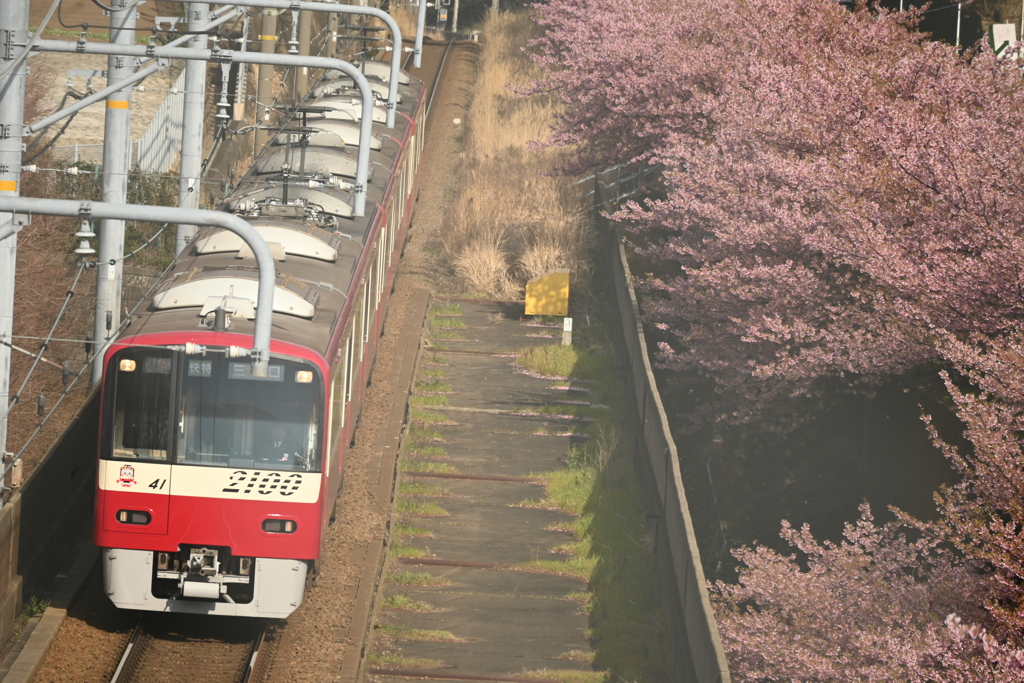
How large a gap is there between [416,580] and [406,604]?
0.49m

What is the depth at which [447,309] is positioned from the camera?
21078 mm

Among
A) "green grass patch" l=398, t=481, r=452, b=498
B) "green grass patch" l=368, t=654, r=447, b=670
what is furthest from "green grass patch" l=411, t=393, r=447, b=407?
"green grass patch" l=368, t=654, r=447, b=670

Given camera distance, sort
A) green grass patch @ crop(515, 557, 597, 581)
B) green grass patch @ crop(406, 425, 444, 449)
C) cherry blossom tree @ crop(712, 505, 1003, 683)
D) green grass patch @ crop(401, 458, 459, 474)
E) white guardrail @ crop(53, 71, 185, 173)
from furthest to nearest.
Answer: white guardrail @ crop(53, 71, 185, 173) < green grass patch @ crop(406, 425, 444, 449) < green grass patch @ crop(401, 458, 459, 474) < green grass patch @ crop(515, 557, 597, 581) < cherry blossom tree @ crop(712, 505, 1003, 683)

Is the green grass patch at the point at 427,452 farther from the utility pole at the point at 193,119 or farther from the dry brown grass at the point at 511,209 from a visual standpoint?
the dry brown grass at the point at 511,209

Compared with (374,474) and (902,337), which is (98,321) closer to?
(374,474)

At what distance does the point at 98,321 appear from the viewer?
13461 mm

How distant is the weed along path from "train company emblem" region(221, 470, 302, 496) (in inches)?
76.6

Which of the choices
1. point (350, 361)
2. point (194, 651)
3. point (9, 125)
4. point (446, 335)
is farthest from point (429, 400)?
point (9, 125)

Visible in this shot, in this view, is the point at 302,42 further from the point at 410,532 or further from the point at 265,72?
the point at 410,532

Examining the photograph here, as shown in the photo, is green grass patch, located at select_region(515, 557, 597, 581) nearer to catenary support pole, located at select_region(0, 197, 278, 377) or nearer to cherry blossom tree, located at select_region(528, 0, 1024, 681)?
cherry blossom tree, located at select_region(528, 0, 1024, 681)

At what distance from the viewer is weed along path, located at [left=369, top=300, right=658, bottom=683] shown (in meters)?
11.1

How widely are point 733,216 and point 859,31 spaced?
5841 millimetres

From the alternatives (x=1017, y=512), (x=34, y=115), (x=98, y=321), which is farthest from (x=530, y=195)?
(x=1017, y=512)

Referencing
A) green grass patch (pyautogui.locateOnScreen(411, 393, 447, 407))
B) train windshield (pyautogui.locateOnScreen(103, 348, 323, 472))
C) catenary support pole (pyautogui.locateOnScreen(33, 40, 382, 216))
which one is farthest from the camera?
green grass patch (pyautogui.locateOnScreen(411, 393, 447, 407))
